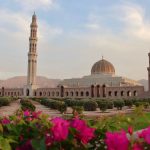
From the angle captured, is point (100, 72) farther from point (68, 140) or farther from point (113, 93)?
point (68, 140)

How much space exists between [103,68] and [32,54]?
44.4ft

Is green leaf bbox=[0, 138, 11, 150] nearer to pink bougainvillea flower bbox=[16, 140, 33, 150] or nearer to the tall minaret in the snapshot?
pink bougainvillea flower bbox=[16, 140, 33, 150]

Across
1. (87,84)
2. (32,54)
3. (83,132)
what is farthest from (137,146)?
(32,54)

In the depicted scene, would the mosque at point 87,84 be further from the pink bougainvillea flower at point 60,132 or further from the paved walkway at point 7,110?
the pink bougainvillea flower at point 60,132

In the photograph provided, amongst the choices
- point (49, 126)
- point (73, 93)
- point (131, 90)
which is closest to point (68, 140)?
point (49, 126)

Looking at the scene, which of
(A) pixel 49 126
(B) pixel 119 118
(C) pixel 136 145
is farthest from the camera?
(B) pixel 119 118

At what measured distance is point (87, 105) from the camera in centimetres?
2488

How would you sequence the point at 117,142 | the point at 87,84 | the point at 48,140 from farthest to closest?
the point at 87,84 → the point at 48,140 → the point at 117,142

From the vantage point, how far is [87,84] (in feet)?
205

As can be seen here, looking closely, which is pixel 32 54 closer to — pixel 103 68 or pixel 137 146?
pixel 103 68

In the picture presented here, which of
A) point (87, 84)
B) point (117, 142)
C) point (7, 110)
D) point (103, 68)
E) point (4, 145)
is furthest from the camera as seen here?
point (103, 68)

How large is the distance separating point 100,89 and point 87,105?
1333 inches

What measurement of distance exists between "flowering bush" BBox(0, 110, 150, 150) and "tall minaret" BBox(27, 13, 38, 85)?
205 feet

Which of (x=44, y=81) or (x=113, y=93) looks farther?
(x=44, y=81)
